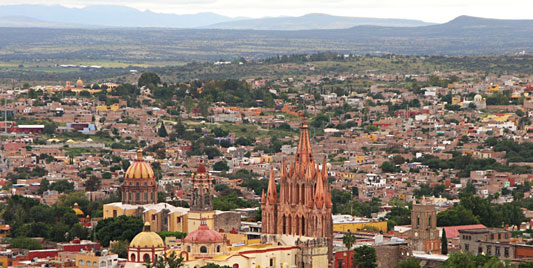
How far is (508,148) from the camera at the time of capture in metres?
156

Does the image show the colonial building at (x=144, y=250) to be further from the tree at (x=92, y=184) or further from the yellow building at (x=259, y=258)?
the tree at (x=92, y=184)

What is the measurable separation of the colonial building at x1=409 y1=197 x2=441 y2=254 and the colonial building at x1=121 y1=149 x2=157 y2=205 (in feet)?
65.9

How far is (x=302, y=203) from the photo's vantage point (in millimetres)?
72500

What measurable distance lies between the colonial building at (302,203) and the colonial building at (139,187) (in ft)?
83.5

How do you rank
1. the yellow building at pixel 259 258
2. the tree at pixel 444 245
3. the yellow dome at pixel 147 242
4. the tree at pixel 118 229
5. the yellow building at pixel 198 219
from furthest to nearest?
the tree at pixel 118 229 < the yellow building at pixel 198 219 < the tree at pixel 444 245 < the yellow dome at pixel 147 242 < the yellow building at pixel 259 258

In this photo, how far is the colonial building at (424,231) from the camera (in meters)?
82.6

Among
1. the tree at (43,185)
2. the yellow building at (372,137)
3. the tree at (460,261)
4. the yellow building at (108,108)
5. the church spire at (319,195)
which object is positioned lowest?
the yellow building at (372,137)

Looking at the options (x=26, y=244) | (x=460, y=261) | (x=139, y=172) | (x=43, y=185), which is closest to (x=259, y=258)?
(x=460, y=261)

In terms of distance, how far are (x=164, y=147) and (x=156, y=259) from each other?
89.6 meters

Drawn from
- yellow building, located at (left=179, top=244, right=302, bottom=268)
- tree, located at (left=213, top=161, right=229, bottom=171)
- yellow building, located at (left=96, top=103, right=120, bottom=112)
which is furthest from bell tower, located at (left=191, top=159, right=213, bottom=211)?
yellow building, located at (left=96, top=103, right=120, bottom=112)

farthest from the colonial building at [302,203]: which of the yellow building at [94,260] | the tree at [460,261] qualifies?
the yellow building at [94,260]

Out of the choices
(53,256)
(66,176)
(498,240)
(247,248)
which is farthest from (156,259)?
(66,176)

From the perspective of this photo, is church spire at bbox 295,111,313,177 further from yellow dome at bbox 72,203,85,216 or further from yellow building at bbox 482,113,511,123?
yellow building at bbox 482,113,511,123

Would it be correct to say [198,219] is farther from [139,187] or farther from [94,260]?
[94,260]
